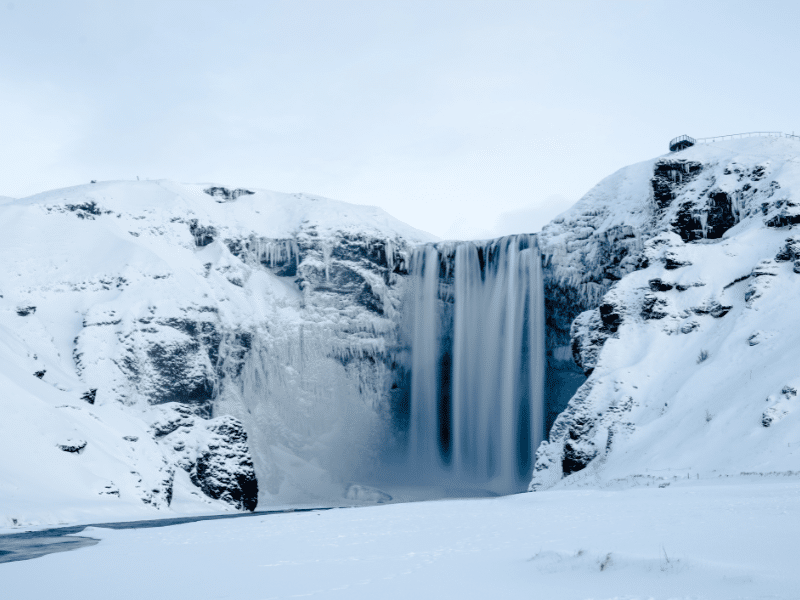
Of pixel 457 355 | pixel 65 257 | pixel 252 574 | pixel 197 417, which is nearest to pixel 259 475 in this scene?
pixel 197 417

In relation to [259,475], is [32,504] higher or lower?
higher

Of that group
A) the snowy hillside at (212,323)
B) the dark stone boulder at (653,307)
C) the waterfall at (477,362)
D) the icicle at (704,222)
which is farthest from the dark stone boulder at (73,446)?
the icicle at (704,222)

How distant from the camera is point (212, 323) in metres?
61.4

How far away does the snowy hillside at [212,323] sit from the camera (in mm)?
51062

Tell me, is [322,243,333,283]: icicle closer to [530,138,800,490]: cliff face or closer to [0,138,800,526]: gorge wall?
[0,138,800,526]: gorge wall

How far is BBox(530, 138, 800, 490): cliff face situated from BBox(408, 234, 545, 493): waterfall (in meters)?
2.99

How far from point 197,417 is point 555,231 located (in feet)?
104

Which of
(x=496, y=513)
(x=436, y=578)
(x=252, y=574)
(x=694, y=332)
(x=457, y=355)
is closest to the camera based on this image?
(x=436, y=578)

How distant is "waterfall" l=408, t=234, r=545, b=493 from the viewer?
60.2 meters

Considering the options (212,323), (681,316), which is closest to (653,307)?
(681,316)

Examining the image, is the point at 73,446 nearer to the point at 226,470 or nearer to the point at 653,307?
the point at 226,470

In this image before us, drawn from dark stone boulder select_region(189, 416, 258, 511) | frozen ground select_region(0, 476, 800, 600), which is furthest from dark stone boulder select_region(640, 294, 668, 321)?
dark stone boulder select_region(189, 416, 258, 511)

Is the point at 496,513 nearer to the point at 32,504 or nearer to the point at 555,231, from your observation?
the point at 32,504

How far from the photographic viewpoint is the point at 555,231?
199 feet
